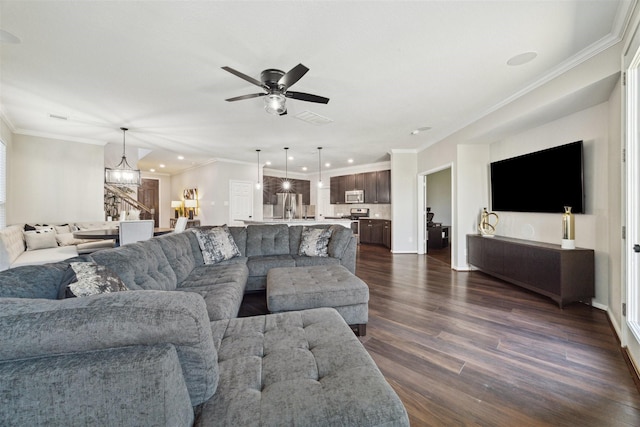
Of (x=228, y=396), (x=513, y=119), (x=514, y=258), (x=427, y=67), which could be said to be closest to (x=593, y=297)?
(x=514, y=258)

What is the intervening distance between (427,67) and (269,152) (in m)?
4.67

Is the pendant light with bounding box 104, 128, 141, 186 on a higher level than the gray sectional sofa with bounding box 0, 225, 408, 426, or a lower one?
higher

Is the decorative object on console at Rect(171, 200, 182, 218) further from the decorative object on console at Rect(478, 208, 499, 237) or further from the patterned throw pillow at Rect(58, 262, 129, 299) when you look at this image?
the decorative object on console at Rect(478, 208, 499, 237)

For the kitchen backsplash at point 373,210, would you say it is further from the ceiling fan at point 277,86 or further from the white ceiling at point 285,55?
the ceiling fan at point 277,86

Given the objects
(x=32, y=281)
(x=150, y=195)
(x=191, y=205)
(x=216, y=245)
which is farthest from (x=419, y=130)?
(x=150, y=195)

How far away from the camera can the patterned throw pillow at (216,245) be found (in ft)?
10.3

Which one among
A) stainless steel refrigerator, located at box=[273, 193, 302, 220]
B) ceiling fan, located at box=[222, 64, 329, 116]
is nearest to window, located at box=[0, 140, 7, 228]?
ceiling fan, located at box=[222, 64, 329, 116]

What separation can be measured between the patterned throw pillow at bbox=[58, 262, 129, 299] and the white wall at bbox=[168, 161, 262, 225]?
625 cm

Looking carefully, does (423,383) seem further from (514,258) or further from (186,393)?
(514,258)

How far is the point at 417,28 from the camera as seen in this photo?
2.04m

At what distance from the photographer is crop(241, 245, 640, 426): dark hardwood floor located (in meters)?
1.41

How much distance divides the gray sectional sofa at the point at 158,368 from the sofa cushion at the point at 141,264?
0.71 feet

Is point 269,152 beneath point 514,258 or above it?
above

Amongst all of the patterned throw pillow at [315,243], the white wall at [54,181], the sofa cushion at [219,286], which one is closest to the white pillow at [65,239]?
the white wall at [54,181]
